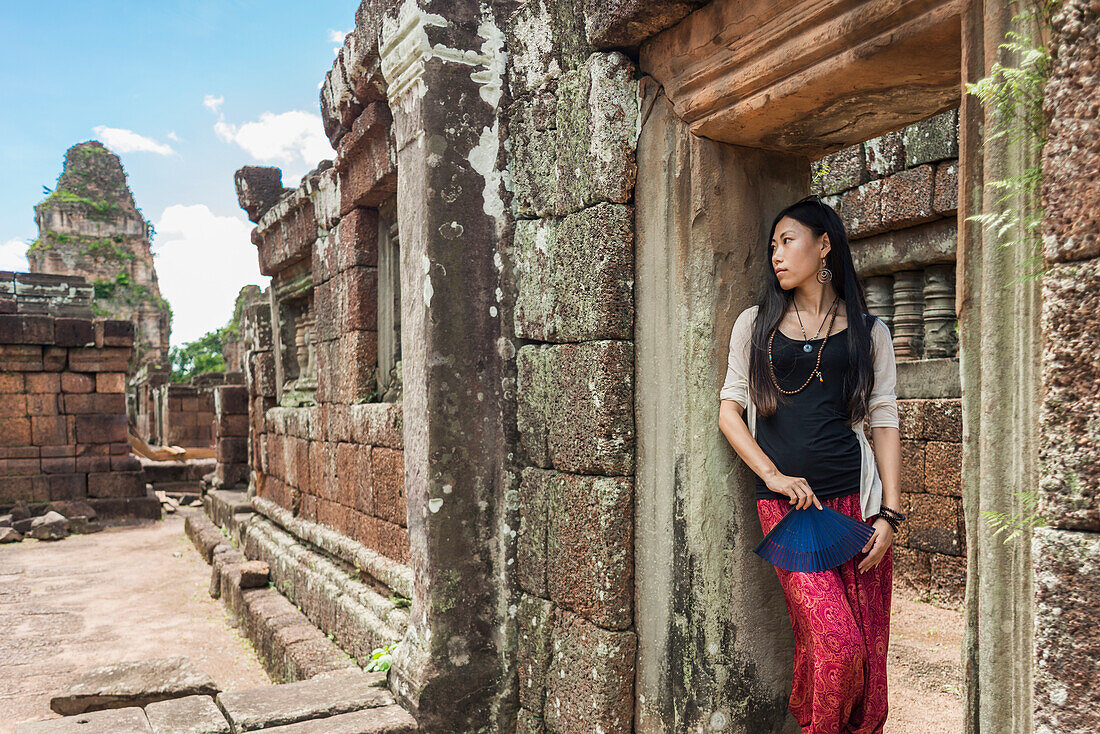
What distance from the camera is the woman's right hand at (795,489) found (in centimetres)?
231

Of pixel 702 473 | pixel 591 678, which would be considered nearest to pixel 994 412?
pixel 702 473

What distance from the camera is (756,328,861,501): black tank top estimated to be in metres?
2.36

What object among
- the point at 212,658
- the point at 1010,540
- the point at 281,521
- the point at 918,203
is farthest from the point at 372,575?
the point at 918,203

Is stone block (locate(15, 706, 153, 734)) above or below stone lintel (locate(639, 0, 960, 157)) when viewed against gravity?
below

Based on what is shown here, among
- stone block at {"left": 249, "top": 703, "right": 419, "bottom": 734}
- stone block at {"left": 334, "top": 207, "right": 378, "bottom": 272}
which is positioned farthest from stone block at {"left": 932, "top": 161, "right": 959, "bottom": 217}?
stone block at {"left": 249, "top": 703, "right": 419, "bottom": 734}

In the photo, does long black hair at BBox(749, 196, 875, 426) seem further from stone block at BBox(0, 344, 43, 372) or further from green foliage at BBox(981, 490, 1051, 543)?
stone block at BBox(0, 344, 43, 372)

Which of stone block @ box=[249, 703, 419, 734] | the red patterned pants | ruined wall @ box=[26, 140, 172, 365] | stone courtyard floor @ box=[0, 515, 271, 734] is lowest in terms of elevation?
stone courtyard floor @ box=[0, 515, 271, 734]

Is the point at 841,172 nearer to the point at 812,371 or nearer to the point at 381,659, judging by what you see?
the point at 812,371

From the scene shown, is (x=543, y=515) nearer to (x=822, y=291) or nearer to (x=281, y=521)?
(x=822, y=291)

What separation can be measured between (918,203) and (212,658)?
5.79 meters

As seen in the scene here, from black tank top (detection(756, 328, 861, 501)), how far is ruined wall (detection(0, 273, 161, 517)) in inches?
462

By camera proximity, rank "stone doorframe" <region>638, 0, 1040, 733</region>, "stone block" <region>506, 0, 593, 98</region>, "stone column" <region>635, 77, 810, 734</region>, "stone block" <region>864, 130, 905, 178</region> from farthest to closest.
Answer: "stone block" <region>864, 130, 905, 178</region>, "stone block" <region>506, 0, 593, 98</region>, "stone column" <region>635, 77, 810, 734</region>, "stone doorframe" <region>638, 0, 1040, 733</region>

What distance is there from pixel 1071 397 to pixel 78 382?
13061 mm

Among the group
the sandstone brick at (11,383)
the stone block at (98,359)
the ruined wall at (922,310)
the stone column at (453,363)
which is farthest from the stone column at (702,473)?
the sandstone brick at (11,383)
